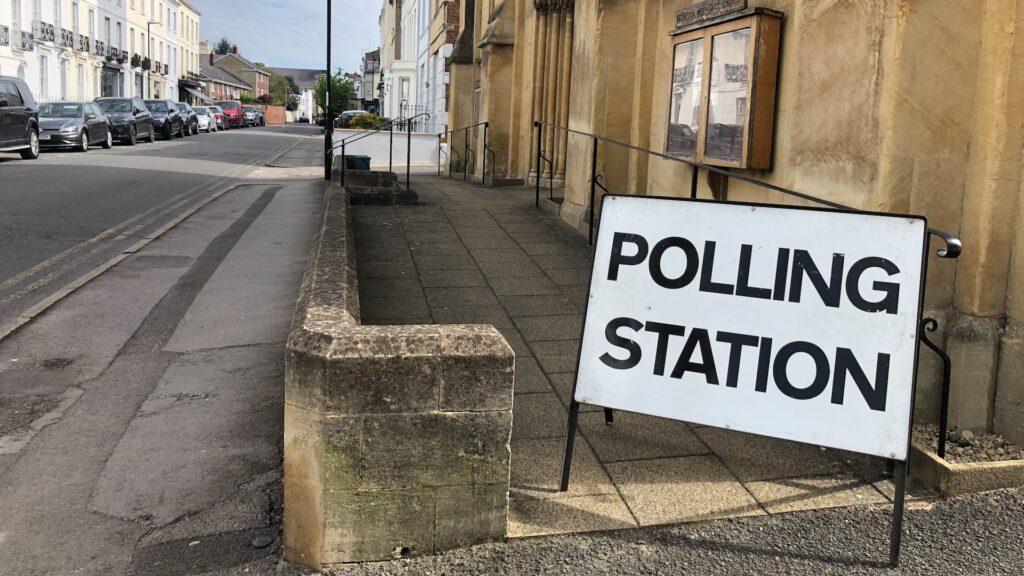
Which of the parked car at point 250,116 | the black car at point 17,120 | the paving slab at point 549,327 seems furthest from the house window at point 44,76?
the paving slab at point 549,327

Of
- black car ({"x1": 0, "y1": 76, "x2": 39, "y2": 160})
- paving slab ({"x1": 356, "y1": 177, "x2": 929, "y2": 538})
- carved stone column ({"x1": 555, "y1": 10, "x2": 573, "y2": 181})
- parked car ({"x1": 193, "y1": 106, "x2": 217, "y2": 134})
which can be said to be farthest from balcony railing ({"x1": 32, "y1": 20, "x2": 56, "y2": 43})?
paving slab ({"x1": 356, "y1": 177, "x2": 929, "y2": 538})

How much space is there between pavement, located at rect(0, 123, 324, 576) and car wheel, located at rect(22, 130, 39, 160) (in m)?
14.4

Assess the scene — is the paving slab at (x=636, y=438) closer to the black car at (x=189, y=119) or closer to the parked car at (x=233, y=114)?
the black car at (x=189, y=119)

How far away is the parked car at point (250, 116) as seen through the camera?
2660 inches

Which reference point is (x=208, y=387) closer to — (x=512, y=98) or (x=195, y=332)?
(x=195, y=332)

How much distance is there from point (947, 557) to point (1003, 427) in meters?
1.29

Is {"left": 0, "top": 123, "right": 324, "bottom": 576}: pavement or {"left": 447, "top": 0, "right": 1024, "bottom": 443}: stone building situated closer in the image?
{"left": 0, "top": 123, "right": 324, "bottom": 576}: pavement

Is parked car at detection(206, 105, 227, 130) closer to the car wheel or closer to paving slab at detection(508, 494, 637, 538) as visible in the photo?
the car wheel

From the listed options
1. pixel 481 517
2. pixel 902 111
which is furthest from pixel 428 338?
pixel 902 111

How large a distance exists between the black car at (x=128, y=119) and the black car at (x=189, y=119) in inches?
285

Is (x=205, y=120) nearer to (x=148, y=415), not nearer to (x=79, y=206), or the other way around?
(x=79, y=206)

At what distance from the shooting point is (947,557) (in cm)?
344

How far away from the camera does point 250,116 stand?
68375 millimetres

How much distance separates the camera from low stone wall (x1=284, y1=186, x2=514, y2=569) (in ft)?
10.4
